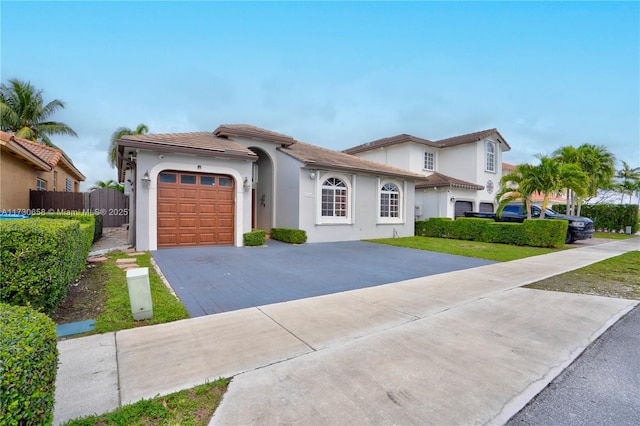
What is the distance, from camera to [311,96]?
1089 inches

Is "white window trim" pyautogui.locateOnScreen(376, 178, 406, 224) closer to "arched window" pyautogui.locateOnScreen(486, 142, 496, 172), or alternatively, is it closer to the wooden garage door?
the wooden garage door

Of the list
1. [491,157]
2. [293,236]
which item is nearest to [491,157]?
[491,157]

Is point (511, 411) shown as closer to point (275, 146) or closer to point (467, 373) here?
point (467, 373)

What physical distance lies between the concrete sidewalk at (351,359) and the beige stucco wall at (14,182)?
36.3ft

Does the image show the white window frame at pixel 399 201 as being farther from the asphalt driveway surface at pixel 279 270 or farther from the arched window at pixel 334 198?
the asphalt driveway surface at pixel 279 270

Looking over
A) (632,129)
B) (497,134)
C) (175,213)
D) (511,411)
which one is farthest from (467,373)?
(632,129)

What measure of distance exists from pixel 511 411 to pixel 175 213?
1135 centimetres

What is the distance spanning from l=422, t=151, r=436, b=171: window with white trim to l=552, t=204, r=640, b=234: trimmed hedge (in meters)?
13.4

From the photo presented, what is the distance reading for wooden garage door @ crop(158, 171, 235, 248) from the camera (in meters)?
11.0

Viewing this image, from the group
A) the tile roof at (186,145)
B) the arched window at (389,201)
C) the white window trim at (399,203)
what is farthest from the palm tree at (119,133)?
→ the arched window at (389,201)

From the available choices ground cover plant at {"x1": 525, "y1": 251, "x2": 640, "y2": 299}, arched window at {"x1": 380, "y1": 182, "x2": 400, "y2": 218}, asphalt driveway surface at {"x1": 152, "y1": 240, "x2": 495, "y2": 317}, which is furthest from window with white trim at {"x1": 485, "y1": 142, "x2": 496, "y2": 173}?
asphalt driveway surface at {"x1": 152, "y1": 240, "x2": 495, "y2": 317}

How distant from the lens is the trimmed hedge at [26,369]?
1.39 m

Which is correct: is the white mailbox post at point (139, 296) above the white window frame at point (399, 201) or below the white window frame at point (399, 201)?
below

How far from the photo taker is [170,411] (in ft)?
8.02
